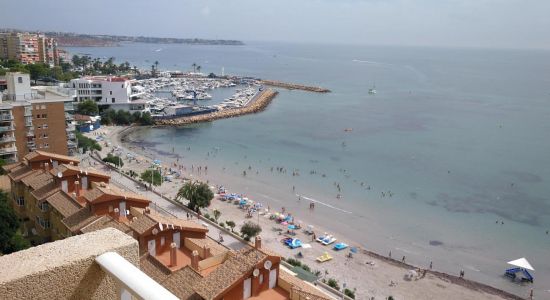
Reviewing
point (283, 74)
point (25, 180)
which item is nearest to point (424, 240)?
point (25, 180)

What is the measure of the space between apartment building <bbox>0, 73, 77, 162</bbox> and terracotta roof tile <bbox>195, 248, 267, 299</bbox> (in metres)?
23.5

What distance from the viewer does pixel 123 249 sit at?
10.7 feet

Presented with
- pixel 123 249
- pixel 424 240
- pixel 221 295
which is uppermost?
pixel 123 249

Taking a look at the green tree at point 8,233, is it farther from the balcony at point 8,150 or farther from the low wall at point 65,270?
the low wall at point 65,270

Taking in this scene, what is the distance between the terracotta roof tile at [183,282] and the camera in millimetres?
13789

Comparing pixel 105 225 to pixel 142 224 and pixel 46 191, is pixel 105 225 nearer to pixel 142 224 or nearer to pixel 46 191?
pixel 142 224

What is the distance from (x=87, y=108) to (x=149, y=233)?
4895 cm

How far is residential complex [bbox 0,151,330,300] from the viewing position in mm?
14008

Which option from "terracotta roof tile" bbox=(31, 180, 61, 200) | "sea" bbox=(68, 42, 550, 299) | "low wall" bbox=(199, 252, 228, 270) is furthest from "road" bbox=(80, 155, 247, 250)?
"sea" bbox=(68, 42, 550, 299)

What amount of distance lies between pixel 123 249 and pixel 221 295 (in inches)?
422

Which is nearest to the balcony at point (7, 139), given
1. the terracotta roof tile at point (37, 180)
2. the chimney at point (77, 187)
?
the terracotta roof tile at point (37, 180)

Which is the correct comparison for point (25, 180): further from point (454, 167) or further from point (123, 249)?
point (454, 167)

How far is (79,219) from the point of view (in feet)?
58.3

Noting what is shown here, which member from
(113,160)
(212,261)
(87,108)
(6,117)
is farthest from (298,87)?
(212,261)
